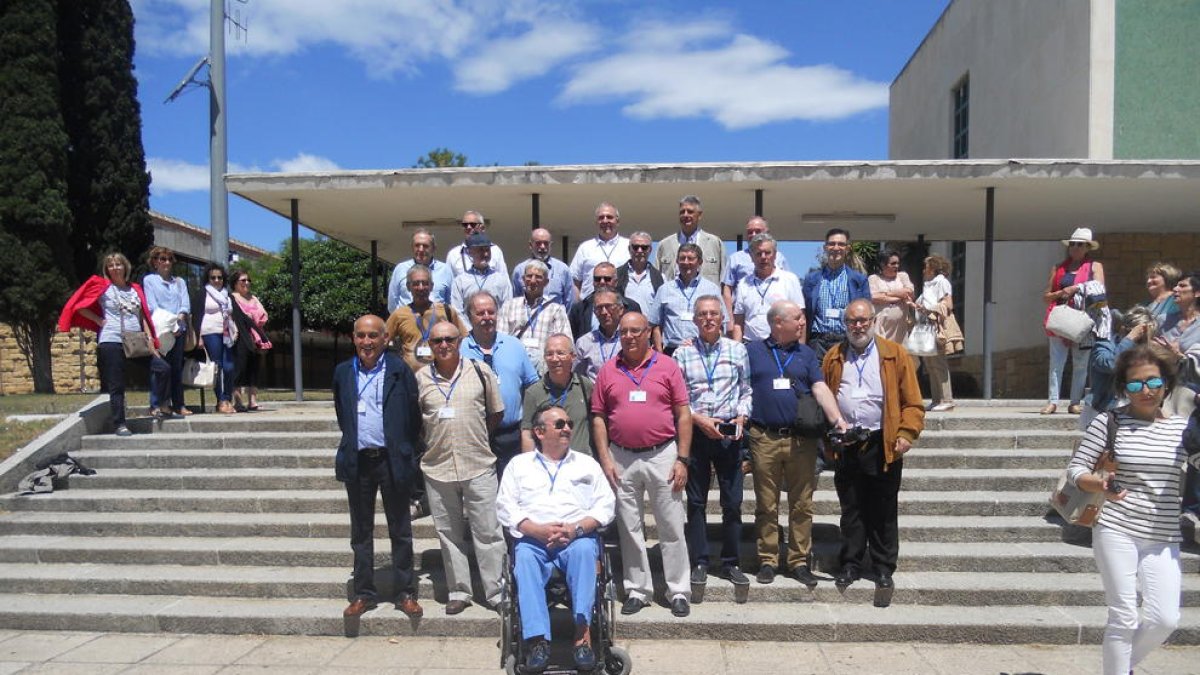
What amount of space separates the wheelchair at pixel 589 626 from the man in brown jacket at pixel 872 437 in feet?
5.39

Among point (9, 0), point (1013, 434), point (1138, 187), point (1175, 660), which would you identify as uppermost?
point (9, 0)

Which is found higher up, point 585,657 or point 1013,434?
point 1013,434

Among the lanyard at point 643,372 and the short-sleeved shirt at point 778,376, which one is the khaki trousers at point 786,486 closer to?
the short-sleeved shirt at point 778,376

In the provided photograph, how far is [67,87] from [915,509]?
19.7m

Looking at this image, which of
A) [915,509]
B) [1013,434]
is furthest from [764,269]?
[1013,434]

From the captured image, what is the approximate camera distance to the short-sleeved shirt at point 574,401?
496 cm

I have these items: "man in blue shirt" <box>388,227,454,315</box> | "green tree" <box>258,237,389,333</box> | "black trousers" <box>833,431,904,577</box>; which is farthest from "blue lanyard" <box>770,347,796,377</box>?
"green tree" <box>258,237,389,333</box>

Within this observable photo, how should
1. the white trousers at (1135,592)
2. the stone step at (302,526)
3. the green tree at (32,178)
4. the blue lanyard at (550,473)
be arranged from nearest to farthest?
the white trousers at (1135,592)
the blue lanyard at (550,473)
the stone step at (302,526)
the green tree at (32,178)

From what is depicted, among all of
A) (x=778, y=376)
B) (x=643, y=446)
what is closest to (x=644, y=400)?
(x=643, y=446)

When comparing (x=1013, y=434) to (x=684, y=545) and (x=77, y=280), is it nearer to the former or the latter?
(x=684, y=545)

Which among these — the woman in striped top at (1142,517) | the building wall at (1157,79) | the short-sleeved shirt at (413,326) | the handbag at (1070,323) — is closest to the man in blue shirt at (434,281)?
the short-sleeved shirt at (413,326)

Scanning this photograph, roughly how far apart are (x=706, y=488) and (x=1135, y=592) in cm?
233

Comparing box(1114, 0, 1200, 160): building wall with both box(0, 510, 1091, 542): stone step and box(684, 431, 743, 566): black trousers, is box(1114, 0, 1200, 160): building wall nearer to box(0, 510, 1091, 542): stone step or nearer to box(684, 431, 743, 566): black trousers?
box(0, 510, 1091, 542): stone step

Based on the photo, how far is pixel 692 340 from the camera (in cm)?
516
